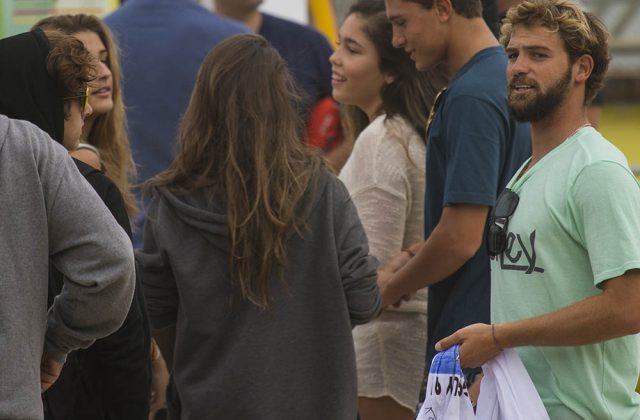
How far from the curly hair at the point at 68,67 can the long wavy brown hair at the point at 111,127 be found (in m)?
1.15

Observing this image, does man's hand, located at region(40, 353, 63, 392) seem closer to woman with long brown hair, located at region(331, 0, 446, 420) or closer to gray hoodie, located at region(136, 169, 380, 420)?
gray hoodie, located at region(136, 169, 380, 420)

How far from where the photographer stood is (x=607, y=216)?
9.19 ft

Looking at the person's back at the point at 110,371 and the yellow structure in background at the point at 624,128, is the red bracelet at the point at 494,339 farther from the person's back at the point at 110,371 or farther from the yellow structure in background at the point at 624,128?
the yellow structure in background at the point at 624,128

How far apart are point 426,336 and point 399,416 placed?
281mm

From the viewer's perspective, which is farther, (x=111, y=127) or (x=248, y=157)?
(x=111, y=127)

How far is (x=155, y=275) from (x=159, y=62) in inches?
67.2

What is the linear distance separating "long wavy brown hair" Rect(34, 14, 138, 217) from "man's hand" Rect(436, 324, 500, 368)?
5.12 ft

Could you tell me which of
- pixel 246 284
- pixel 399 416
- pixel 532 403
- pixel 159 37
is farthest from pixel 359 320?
pixel 159 37

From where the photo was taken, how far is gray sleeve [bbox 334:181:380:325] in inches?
144

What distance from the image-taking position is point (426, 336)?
14.0 ft

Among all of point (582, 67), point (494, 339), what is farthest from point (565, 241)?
point (582, 67)

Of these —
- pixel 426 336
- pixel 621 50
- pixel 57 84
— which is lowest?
pixel 621 50

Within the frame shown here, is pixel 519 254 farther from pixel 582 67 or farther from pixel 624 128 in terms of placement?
pixel 624 128

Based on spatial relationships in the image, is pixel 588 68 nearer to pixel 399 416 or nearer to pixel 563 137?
pixel 563 137
